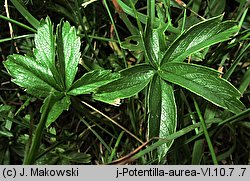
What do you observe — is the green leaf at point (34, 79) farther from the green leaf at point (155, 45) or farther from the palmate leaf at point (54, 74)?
the green leaf at point (155, 45)

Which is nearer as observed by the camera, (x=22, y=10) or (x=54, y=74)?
(x=54, y=74)

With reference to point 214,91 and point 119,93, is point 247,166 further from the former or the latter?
point 119,93

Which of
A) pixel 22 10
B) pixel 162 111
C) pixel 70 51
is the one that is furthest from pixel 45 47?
pixel 162 111

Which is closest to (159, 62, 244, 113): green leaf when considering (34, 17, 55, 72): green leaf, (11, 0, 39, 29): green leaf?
(34, 17, 55, 72): green leaf

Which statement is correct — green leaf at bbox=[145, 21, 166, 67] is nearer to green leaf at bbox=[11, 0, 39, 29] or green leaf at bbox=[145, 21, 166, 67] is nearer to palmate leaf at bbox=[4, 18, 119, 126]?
palmate leaf at bbox=[4, 18, 119, 126]

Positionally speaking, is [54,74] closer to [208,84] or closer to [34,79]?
[34,79]

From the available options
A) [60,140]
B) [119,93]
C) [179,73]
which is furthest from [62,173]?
[179,73]
